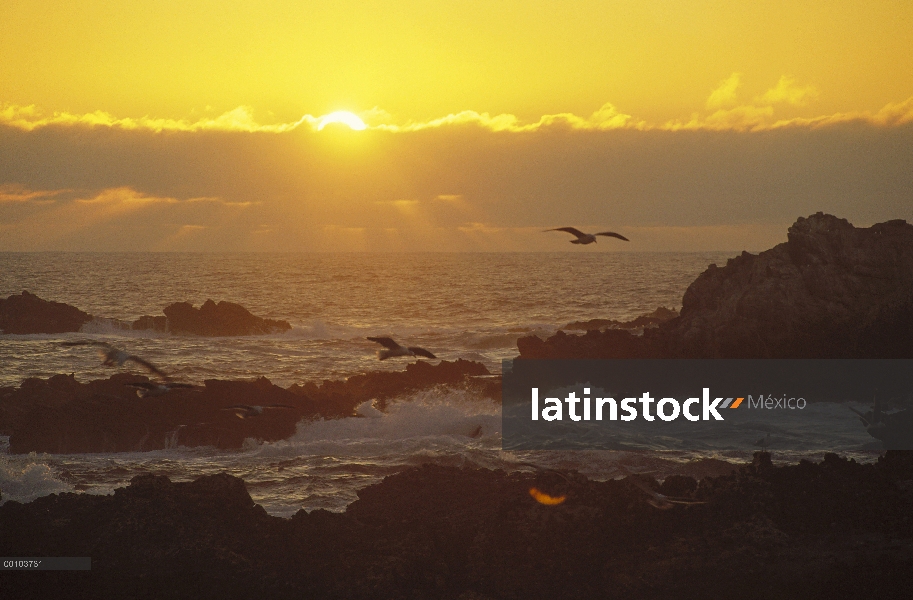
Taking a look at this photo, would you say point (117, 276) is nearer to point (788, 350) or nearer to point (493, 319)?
point (493, 319)

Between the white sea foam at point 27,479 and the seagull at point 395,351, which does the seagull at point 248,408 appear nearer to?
the seagull at point 395,351

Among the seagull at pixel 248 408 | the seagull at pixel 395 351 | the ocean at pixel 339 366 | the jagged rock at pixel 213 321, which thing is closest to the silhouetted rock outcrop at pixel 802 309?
the ocean at pixel 339 366

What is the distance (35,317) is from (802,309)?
42087 mm

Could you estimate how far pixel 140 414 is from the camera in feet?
75.7

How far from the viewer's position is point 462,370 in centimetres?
3119

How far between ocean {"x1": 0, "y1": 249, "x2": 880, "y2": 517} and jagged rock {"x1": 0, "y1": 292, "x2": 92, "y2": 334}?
46.4 inches

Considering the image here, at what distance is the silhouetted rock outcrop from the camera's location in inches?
1243

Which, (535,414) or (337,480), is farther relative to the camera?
(535,414)

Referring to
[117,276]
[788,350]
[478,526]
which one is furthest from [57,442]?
[117,276]

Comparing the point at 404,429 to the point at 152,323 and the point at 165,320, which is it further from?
the point at 152,323

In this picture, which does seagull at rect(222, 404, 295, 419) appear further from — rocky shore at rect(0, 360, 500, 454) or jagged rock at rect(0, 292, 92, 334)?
jagged rock at rect(0, 292, 92, 334)

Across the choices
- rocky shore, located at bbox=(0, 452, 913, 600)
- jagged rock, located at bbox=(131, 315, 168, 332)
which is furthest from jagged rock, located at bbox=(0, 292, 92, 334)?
rocky shore, located at bbox=(0, 452, 913, 600)

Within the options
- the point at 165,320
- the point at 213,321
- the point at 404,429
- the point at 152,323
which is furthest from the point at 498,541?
the point at 152,323

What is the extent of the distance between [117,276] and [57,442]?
346 feet
